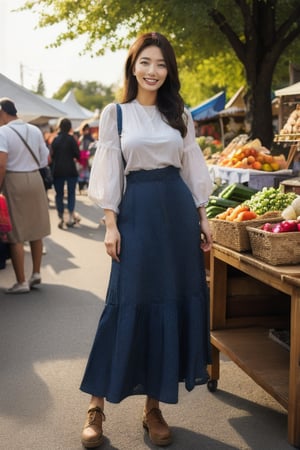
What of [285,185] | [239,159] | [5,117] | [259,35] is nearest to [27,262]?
[5,117]

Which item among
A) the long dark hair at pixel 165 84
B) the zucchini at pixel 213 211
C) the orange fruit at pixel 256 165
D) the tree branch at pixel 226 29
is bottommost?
the zucchini at pixel 213 211

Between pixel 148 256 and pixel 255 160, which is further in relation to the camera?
pixel 255 160

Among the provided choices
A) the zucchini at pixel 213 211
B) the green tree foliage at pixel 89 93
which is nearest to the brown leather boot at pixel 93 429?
the zucchini at pixel 213 211

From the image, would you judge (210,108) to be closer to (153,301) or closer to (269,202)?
(269,202)

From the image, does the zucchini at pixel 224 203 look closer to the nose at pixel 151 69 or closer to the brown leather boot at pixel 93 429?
the nose at pixel 151 69

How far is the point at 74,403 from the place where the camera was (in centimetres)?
416

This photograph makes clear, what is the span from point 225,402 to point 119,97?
1991mm

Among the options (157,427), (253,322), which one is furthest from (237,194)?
(157,427)

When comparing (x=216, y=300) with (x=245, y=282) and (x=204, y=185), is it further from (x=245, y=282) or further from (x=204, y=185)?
(x=204, y=185)

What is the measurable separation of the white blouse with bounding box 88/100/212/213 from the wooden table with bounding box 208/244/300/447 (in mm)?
790

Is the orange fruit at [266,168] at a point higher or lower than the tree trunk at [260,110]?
lower

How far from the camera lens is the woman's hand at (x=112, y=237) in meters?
3.48

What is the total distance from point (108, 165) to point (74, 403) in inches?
62.5

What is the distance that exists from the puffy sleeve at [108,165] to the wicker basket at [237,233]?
2.65ft
